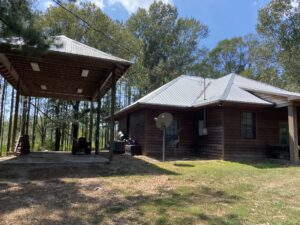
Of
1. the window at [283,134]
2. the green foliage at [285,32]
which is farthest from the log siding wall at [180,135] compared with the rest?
the green foliage at [285,32]

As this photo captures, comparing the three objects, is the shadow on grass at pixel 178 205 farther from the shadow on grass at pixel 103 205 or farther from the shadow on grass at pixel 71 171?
the shadow on grass at pixel 71 171

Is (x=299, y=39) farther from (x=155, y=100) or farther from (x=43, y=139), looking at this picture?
(x=43, y=139)

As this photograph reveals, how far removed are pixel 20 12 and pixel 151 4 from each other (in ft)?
96.1

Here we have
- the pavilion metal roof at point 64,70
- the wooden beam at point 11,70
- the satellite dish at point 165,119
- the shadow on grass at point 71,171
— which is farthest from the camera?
the satellite dish at point 165,119

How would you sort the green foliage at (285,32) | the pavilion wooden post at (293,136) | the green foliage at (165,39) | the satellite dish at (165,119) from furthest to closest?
the green foliage at (165,39) → the green foliage at (285,32) → the satellite dish at (165,119) → the pavilion wooden post at (293,136)

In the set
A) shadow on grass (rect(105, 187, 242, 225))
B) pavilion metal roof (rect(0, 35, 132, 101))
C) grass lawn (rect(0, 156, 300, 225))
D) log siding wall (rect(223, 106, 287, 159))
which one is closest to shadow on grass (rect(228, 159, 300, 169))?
log siding wall (rect(223, 106, 287, 159))

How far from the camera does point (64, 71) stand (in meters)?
11.5

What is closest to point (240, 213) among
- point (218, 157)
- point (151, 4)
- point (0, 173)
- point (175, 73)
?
point (0, 173)

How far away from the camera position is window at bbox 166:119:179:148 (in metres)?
14.1

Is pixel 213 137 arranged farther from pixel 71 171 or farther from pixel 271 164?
pixel 71 171

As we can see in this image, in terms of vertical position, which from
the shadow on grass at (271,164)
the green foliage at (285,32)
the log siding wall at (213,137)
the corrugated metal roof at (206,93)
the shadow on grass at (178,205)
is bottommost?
the shadow on grass at (178,205)

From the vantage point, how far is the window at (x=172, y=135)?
1406cm

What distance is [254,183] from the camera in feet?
23.6

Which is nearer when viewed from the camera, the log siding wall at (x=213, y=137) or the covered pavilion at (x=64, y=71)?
the covered pavilion at (x=64, y=71)
